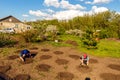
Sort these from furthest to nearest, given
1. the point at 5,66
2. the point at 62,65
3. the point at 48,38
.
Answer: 1. the point at 48,38
2. the point at 62,65
3. the point at 5,66

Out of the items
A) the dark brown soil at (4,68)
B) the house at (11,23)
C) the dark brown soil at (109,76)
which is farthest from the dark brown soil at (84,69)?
the house at (11,23)

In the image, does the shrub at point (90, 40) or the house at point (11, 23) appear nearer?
the shrub at point (90, 40)

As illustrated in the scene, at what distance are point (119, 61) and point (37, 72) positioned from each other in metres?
10.4

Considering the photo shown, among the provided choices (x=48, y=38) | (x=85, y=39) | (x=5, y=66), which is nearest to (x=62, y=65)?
(x=5, y=66)

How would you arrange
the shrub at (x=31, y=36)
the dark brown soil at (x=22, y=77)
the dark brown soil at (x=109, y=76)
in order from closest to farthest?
the dark brown soil at (x=22, y=77), the dark brown soil at (x=109, y=76), the shrub at (x=31, y=36)

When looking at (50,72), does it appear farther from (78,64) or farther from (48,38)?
(48,38)

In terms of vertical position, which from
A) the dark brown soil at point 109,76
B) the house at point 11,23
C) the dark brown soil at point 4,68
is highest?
the house at point 11,23

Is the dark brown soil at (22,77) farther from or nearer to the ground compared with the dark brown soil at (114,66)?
farther from the ground

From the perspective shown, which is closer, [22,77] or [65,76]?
[22,77]

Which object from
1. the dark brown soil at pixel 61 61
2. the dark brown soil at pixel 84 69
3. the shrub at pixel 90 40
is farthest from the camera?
the shrub at pixel 90 40

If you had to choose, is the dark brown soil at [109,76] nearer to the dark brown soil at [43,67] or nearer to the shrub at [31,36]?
the dark brown soil at [43,67]

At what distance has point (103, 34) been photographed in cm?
3669

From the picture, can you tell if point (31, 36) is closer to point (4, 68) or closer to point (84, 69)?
point (4, 68)

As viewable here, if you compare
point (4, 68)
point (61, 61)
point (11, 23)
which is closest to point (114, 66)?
point (61, 61)
